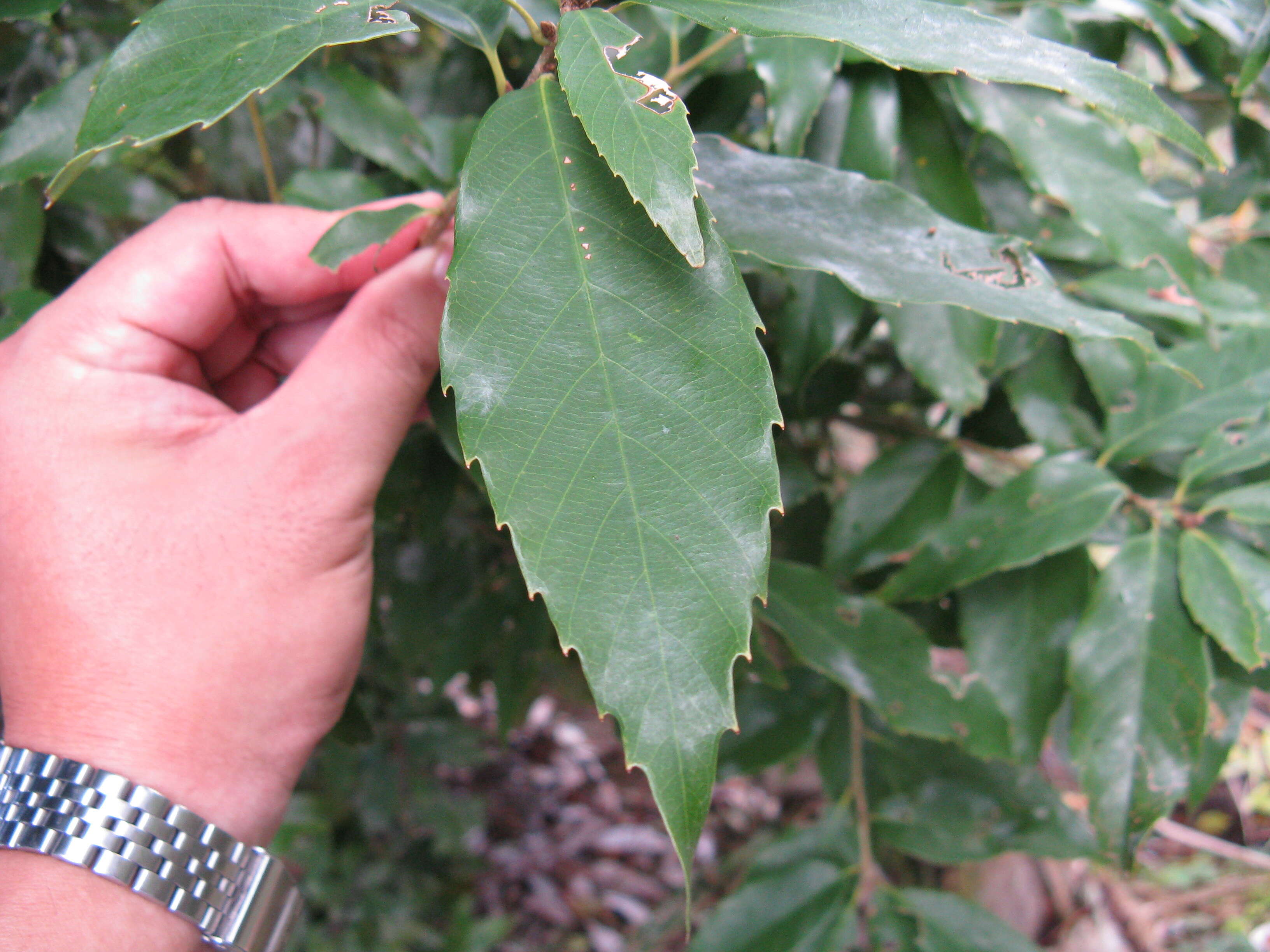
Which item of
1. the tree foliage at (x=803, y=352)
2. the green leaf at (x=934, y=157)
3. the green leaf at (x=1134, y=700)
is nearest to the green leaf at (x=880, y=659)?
the tree foliage at (x=803, y=352)

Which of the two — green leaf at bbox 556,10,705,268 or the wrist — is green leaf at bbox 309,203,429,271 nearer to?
green leaf at bbox 556,10,705,268

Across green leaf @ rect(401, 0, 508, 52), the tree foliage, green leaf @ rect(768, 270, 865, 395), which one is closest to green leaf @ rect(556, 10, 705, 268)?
the tree foliage

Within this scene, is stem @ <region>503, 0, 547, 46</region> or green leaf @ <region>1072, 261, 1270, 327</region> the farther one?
green leaf @ <region>1072, 261, 1270, 327</region>

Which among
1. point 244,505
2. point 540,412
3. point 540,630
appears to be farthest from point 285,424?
point 540,630

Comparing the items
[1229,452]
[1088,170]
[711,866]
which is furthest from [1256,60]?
[711,866]

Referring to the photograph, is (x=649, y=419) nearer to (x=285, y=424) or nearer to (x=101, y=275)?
(x=285, y=424)

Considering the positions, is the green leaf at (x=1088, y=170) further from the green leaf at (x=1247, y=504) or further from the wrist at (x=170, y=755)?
the wrist at (x=170, y=755)
